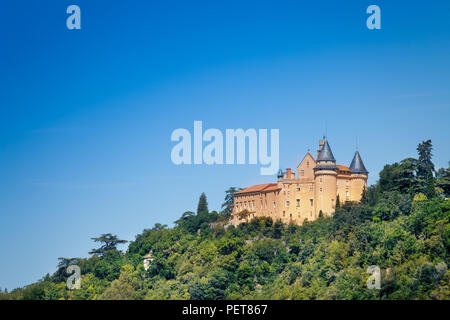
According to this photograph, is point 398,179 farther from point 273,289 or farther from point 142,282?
point 142,282

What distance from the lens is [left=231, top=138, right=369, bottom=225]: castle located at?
8100 cm

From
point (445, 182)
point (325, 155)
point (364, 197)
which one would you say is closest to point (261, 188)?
point (325, 155)

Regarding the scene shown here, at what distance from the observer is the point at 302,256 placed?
75.4 m

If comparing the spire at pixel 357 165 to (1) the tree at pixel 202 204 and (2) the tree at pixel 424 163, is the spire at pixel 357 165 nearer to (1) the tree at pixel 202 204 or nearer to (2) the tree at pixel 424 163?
(2) the tree at pixel 424 163

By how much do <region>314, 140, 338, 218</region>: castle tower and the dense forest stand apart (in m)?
1.40

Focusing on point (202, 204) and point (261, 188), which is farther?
point (202, 204)

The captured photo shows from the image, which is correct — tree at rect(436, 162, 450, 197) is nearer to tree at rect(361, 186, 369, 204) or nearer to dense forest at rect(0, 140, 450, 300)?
dense forest at rect(0, 140, 450, 300)

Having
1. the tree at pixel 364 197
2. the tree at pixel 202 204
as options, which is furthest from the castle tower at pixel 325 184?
the tree at pixel 202 204

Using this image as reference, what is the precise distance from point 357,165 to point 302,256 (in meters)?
14.0

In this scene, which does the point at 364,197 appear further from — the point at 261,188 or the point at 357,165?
the point at 261,188

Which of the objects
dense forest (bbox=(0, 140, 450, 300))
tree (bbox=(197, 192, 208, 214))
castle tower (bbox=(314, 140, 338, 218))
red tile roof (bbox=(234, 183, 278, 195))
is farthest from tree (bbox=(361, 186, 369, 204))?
tree (bbox=(197, 192, 208, 214))

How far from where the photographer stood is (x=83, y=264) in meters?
93.8

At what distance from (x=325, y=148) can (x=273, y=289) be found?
64.8ft
